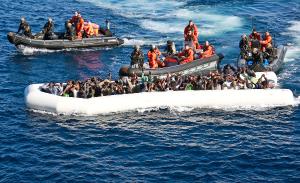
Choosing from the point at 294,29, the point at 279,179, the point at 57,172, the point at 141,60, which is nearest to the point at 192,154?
the point at 279,179

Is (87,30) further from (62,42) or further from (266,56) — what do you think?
(266,56)

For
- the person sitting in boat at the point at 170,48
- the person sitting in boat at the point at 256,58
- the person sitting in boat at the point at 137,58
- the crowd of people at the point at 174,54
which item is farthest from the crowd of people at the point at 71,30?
the person sitting in boat at the point at 256,58

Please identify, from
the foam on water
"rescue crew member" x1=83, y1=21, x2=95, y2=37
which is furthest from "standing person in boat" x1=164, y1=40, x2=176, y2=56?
the foam on water

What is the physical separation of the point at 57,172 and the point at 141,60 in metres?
12.8

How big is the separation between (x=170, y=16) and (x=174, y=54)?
16.1 m

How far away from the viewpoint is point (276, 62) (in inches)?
1608

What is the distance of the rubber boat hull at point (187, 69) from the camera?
124ft

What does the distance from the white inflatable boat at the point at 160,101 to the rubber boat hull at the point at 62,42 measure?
10.8 m

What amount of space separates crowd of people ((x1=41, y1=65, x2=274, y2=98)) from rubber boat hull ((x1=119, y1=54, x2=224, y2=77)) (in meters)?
0.88

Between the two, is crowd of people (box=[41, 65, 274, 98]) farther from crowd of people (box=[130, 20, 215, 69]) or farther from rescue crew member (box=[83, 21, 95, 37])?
rescue crew member (box=[83, 21, 95, 37])

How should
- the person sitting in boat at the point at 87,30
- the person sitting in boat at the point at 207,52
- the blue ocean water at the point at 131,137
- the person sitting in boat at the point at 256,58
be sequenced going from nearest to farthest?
1. the blue ocean water at the point at 131,137
2. the person sitting in boat at the point at 207,52
3. the person sitting in boat at the point at 256,58
4. the person sitting in boat at the point at 87,30

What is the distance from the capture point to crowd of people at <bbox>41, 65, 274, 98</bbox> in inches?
1353

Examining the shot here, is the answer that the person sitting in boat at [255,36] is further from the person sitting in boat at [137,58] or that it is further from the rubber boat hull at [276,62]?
the person sitting in boat at [137,58]

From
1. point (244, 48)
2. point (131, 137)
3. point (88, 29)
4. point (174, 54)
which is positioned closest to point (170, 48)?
point (174, 54)
